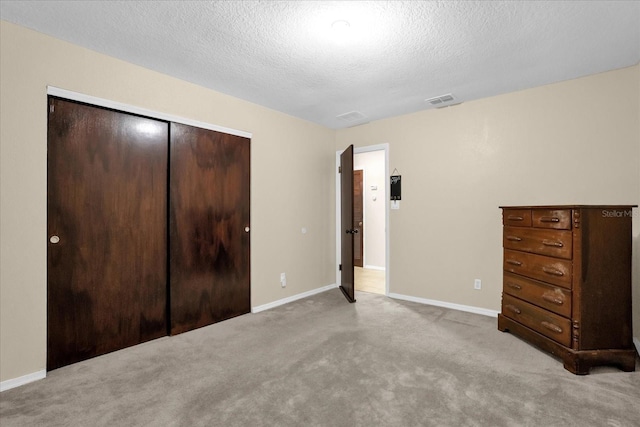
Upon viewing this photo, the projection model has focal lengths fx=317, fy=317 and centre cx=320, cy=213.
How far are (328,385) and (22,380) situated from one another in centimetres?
210

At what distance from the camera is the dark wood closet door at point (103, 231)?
237 cm

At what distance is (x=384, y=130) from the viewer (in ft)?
14.6

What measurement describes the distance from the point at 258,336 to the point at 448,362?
5.48 feet

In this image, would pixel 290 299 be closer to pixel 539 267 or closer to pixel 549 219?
pixel 539 267

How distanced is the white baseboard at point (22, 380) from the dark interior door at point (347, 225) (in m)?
3.00

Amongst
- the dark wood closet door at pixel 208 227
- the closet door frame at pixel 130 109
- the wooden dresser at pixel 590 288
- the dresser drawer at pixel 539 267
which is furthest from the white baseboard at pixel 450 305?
the closet door frame at pixel 130 109

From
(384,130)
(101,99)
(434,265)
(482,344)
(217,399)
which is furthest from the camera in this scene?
(384,130)

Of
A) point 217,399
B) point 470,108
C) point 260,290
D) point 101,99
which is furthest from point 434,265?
point 101,99

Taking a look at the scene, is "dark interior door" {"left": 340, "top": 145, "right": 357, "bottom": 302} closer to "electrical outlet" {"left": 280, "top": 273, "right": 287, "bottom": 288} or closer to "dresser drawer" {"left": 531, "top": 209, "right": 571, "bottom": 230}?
"electrical outlet" {"left": 280, "top": 273, "right": 287, "bottom": 288}

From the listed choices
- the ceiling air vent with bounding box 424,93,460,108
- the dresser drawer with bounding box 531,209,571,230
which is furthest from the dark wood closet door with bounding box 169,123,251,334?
the dresser drawer with bounding box 531,209,571,230

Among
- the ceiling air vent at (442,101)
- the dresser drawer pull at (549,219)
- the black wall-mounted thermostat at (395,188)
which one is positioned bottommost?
the dresser drawer pull at (549,219)

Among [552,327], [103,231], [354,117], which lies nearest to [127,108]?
[103,231]

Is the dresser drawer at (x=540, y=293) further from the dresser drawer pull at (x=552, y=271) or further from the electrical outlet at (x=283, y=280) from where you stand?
the electrical outlet at (x=283, y=280)

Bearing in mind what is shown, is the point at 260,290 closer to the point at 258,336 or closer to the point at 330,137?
the point at 258,336
